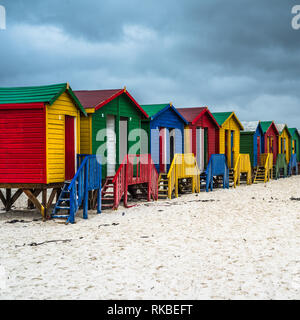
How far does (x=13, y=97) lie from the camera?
1262cm

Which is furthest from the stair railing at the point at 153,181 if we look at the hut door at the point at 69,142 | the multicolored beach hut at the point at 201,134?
the multicolored beach hut at the point at 201,134

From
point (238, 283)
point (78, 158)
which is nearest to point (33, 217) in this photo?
point (78, 158)

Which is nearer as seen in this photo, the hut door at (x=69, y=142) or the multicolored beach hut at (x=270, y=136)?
the hut door at (x=69, y=142)

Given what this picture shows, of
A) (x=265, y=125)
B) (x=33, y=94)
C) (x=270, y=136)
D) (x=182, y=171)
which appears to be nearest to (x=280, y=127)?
(x=270, y=136)

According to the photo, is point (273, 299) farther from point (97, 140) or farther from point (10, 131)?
point (97, 140)

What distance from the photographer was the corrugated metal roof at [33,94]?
12.3m

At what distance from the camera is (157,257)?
300 inches

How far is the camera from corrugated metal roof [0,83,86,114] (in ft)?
40.5

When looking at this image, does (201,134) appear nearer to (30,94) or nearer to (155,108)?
(155,108)

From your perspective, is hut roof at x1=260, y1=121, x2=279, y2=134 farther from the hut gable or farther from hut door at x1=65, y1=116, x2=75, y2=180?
the hut gable

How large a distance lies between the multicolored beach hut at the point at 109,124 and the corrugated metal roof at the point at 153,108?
2.02 feet

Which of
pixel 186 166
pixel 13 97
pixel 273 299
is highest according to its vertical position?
pixel 13 97

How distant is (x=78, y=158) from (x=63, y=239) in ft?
16.7

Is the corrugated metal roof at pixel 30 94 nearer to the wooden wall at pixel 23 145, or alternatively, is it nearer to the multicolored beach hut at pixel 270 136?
the wooden wall at pixel 23 145
